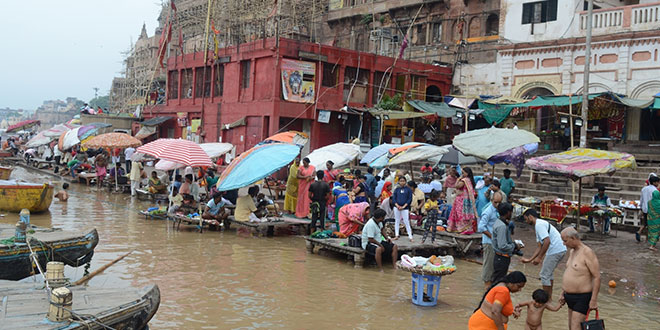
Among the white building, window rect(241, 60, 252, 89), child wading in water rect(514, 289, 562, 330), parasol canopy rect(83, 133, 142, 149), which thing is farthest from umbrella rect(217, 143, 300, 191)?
the white building

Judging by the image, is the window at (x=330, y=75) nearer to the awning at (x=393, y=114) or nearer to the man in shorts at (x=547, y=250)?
the awning at (x=393, y=114)

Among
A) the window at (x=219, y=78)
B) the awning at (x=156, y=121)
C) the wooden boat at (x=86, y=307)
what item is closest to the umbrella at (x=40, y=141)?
the awning at (x=156, y=121)

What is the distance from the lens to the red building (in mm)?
28062

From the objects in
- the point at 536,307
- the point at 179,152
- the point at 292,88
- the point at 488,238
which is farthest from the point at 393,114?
the point at 536,307

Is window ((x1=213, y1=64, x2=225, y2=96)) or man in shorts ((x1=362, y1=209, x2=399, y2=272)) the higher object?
window ((x1=213, y1=64, x2=225, y2=96))

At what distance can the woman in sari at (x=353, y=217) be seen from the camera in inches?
488

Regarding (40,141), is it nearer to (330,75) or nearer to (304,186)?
(330,75)

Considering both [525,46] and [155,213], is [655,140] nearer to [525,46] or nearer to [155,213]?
[525,46]

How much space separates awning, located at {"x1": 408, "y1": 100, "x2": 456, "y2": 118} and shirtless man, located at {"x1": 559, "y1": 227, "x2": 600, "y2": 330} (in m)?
21.2

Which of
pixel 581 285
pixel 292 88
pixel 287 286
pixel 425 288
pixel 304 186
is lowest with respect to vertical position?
pixel 287 286

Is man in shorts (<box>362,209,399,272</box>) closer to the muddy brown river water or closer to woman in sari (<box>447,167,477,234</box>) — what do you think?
the muddy brown river water

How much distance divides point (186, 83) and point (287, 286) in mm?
27889

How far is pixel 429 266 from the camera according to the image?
8.98 metres

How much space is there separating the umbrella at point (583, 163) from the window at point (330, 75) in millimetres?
15128
